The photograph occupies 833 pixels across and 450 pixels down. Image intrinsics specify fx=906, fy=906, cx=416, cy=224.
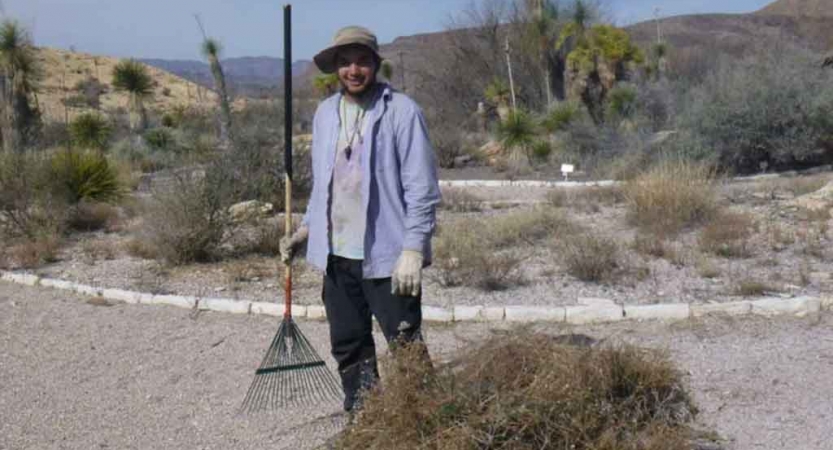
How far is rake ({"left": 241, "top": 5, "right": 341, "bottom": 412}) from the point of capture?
4609mm

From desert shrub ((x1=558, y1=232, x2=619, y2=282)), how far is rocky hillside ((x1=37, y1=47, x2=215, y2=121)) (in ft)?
114

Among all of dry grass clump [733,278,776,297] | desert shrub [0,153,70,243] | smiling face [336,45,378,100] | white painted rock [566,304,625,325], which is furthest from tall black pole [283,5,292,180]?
desert shrub [0,153,70,243]

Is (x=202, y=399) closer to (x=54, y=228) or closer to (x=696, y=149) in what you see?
(x=54, y=228)

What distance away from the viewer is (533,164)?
1789 cm

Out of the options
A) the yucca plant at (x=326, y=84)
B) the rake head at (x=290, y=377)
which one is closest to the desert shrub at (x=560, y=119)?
the yucca plant at (x=326, y=84)

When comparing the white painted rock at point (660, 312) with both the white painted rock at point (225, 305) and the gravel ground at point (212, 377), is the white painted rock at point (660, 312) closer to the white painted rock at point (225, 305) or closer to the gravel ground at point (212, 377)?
the gravel ground at point (212, 377)

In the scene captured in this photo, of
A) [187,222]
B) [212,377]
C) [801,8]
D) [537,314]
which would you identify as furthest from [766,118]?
[801,8]

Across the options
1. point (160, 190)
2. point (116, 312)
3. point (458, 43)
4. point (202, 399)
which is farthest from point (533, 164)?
point (458, 43)

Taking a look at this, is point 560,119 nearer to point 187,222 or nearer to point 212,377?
point 187,222

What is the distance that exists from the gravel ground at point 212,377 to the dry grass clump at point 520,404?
677 mm

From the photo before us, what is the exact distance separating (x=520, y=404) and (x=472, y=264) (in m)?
4.36

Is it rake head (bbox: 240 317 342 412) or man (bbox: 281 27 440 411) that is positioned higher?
man (bbox: 281 27 440 411)

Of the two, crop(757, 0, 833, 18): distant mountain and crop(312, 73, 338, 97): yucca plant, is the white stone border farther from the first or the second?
crop(757, 0, 833, 18): distant mountain

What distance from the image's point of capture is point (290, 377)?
16.4 ft
